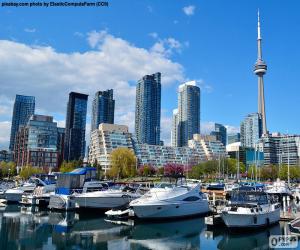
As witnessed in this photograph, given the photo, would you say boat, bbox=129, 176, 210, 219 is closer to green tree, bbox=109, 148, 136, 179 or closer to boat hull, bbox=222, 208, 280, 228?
boat hull, bbox=222, 208, 280, 228

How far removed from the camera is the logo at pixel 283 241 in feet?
91.9

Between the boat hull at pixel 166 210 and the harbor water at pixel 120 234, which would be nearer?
the harbor water at pixel 120 234

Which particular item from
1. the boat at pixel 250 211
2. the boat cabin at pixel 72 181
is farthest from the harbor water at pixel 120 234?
the boat cabin at pixel 72 181

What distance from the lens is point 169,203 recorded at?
3938cm

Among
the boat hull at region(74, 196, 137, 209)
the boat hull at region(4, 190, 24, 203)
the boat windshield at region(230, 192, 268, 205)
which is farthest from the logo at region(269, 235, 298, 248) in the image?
the boat hull at region(4, 190, 24, 203)

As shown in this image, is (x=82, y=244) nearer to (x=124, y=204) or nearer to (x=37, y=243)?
(x=37, y=243)

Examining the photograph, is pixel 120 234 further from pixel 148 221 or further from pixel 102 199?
pixel 102 199

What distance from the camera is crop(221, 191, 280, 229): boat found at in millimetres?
32281

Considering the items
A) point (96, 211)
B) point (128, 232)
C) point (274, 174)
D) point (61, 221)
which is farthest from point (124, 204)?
point (274, 174)

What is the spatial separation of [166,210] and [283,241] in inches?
542

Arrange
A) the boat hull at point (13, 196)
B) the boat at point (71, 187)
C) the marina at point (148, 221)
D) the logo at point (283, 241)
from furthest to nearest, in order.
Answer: the boat hull at point (13, 196) → the boat at point (71, 187) → the marina at point (148, 221) → the logo at point (283, 241)

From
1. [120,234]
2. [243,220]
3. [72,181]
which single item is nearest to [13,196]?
[72,181]

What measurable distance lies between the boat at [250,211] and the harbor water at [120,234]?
34.2 inches

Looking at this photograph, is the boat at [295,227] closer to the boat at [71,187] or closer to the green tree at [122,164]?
the boat at [71,187]
